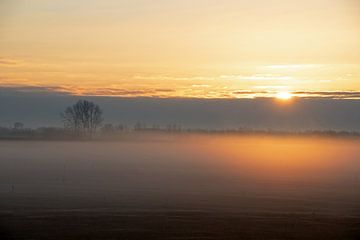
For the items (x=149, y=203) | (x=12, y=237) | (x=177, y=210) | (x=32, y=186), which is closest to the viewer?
(x=12, y=237)

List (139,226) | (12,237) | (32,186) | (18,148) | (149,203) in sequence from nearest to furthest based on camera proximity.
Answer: (12,237) < (139,226) < (149,203) < (32,186) < (18,148)

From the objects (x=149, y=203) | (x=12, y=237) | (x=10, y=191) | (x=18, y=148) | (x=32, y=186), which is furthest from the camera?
(x=18, y=148)

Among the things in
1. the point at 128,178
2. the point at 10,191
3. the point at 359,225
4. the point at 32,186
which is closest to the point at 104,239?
the point at 359,225

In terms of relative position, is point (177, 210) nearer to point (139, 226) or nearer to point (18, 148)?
point (139, 226)

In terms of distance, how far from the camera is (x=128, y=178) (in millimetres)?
55719

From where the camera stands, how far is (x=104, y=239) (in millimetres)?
25344

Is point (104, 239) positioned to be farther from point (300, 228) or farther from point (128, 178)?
point (128, 178)

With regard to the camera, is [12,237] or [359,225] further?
[359,225]

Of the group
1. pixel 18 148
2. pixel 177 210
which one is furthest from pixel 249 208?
pixel 18 148

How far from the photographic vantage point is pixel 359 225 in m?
28.8

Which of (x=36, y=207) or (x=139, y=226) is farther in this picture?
(x=36, y=207)

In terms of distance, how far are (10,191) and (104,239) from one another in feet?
54.5

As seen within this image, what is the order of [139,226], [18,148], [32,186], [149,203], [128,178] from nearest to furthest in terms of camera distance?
[139,226] → [149,203] → [32,186] → [128,178] → [18,148]

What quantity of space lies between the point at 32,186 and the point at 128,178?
39.5ft
